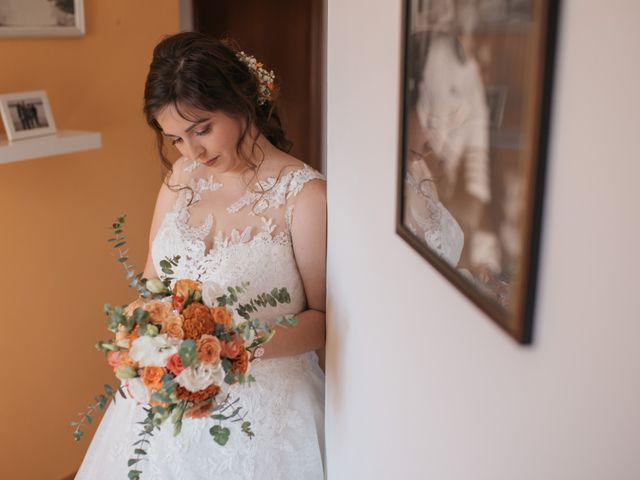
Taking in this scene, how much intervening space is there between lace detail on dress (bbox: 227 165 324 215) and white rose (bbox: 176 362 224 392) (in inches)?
23.7

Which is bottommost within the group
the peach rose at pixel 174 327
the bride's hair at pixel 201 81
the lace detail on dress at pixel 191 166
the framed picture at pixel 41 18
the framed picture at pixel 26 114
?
the peach rose at pixel 174 327

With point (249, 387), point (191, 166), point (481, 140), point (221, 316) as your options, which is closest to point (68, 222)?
→ point (191, 166)

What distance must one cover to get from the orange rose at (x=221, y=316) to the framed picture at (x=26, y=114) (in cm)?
122

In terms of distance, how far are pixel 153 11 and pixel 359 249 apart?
1.97 m

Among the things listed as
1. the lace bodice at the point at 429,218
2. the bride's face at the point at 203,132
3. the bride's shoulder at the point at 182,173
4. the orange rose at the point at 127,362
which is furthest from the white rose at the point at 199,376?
the bride's shoulder at the point at 182,173

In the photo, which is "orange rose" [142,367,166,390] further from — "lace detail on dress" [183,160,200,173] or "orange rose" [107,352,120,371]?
"lace detail on dress" [183,160,200,173]

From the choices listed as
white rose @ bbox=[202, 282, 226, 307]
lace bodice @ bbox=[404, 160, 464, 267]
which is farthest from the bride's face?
lace bodice @ bbox=[404, 160, 464, 267]

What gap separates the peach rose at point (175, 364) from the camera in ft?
4.26

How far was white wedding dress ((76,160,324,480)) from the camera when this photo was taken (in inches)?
68.6

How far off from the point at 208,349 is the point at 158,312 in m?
0.15

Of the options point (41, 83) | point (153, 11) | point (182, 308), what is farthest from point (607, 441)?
point (153, 11)

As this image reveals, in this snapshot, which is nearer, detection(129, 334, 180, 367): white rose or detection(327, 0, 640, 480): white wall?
detection(327, 0, 640, 480): white wall

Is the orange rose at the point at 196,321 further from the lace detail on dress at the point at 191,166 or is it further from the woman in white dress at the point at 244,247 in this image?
the lace detail on dress at the point at 191,166

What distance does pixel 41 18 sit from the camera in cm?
240
